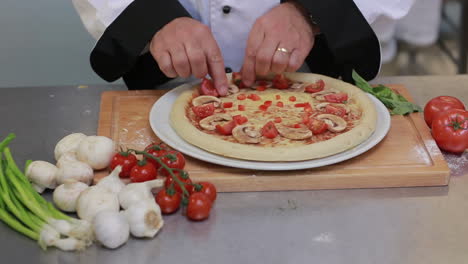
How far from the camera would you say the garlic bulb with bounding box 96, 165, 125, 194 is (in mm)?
1368

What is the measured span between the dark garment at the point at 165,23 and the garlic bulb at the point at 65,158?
41 centimetres

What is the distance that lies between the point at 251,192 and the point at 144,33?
580 mm

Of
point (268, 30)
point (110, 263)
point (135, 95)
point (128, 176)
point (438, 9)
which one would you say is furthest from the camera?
point (438, 9)

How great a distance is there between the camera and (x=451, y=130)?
61.8 inches

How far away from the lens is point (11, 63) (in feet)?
9.05

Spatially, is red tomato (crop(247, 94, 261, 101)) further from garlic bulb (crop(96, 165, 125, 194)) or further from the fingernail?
garlic bulb (crop(96, 165, 125, 194))

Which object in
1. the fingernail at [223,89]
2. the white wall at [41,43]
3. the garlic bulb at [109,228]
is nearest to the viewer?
the garlic bulb at [109,228]

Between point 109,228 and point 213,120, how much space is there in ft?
1.59

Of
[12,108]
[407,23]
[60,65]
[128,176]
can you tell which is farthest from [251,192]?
[407,23]

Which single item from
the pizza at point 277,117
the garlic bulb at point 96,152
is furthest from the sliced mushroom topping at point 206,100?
the garlic bulb at point 96,152

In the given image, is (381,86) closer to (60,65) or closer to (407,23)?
(60,65)

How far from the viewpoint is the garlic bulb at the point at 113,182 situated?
4.49 feet

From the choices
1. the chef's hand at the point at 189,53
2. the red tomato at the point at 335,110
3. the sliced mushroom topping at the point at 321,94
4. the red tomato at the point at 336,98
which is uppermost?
the chef's hand at the point at 189,53

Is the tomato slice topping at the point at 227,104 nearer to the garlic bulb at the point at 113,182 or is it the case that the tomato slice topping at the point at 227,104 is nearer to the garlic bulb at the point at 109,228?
the garlic bulb at the point at 113,182
